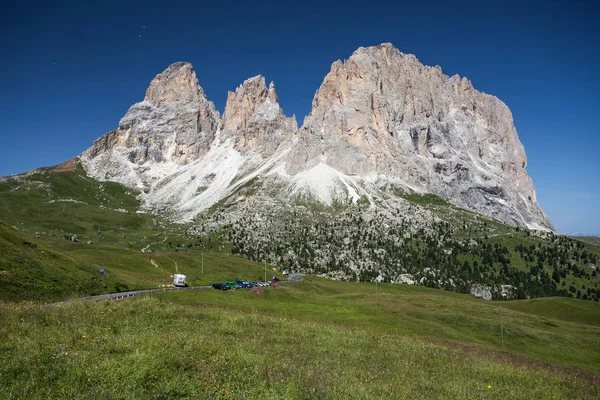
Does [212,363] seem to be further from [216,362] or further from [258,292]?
[258,292]

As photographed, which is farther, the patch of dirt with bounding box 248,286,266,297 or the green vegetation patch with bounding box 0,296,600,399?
the patch of dirt with bounding box 248,286,266,297

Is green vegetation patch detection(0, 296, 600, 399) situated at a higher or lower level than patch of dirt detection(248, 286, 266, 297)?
higher

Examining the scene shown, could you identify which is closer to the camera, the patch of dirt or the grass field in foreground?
the grass field in foreground

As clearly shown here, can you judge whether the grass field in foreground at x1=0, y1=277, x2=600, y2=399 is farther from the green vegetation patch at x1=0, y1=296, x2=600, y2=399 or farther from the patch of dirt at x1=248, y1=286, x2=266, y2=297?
the patch of dirt at x1=248, y1=286, x2=266, y2=297

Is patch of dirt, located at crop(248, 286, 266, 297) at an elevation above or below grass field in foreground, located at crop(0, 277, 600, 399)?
below

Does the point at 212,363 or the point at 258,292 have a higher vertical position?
the point at 212,363

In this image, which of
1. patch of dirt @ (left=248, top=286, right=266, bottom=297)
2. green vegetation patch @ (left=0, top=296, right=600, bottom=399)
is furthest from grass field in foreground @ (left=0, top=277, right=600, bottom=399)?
patch of dirt @ (left=248, top=286, right=266, bottom=297)

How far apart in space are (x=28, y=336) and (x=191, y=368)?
7154 millimetres

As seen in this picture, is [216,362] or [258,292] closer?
[216,362]

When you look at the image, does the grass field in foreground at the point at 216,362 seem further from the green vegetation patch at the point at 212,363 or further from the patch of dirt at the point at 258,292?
the patch of dirt at the point at 258,292

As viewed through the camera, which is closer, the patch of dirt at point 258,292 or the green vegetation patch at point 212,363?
the green vegetation patch at point 212,363

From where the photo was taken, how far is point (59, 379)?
11375 mm

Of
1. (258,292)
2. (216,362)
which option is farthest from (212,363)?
(258,292)

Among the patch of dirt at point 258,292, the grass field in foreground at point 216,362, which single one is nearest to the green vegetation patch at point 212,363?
the grass field in foreground at point 216,362
